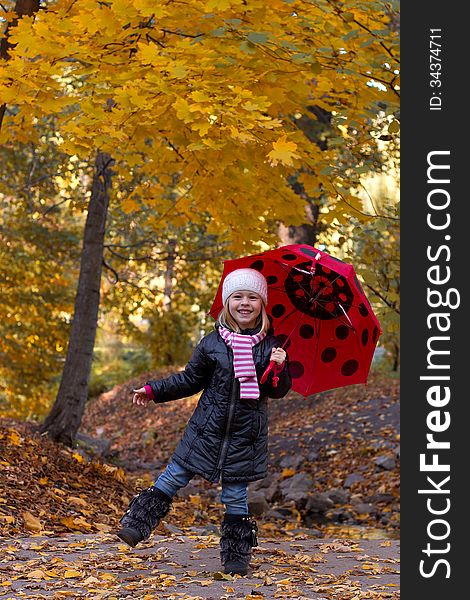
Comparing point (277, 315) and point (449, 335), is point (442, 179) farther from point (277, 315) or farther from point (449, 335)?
point (277, 315)

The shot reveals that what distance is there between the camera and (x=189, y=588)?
14.2 ft

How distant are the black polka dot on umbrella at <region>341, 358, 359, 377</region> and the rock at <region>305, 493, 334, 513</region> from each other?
426 cm

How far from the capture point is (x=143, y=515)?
4.68m

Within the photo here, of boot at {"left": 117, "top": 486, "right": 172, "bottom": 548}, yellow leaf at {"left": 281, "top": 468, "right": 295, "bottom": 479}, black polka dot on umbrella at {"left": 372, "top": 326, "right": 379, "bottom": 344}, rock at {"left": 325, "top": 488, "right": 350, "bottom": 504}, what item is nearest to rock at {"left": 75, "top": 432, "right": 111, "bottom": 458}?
yellow leaf at {"left": 281, "top": 468, "right": 295, "bottom": 479}

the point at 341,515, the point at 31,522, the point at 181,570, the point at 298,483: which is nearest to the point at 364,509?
the point at 341,515

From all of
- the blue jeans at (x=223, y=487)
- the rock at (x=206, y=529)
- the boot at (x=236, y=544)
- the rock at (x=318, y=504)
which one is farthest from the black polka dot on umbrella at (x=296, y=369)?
the rock at (x=318, y=504)

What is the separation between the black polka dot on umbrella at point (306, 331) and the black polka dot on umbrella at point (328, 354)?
5.3 inches

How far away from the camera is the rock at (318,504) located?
8.99 metres

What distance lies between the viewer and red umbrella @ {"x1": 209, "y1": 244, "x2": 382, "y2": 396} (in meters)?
4.98

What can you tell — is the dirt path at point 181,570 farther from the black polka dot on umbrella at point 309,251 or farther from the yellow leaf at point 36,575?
the black polka dot on umbrella at point 309,251

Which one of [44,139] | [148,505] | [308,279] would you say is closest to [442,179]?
[308,279]

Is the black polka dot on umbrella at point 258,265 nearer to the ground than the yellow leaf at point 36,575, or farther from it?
farther from it

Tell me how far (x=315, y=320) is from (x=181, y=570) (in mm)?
1692

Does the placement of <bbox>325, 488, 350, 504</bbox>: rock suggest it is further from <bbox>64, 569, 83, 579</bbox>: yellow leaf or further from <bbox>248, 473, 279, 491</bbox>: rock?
<bbox>64, 569, 83, 579</bbox>: yellow leaf
